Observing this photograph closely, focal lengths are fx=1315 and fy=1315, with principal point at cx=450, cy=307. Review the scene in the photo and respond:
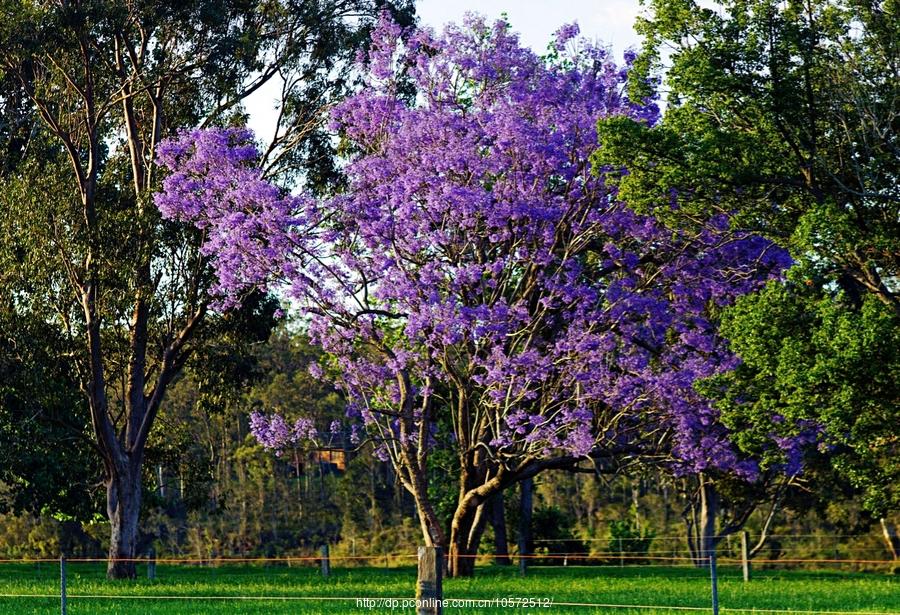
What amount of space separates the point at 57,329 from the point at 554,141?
16.6 metres

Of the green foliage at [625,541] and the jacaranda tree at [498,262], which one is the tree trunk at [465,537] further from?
the green foliage at [625,541]

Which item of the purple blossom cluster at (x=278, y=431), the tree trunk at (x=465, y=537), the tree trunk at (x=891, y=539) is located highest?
the purple blossom cluster at (x=278, y=431)

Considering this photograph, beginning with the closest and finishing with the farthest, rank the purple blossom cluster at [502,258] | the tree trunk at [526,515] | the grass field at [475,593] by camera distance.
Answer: the grass field at [475,593]
the purple blossom cluster at [502,258]
the tree trunk at [526,515]

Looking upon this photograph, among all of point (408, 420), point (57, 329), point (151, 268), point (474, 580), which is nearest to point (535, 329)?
point (408, 420)

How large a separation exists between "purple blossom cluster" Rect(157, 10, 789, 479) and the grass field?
3.25 metres

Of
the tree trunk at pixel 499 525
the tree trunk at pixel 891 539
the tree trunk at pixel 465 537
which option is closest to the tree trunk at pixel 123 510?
the tree trunk at pixel 465 537

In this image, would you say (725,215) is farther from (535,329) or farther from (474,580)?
(474,580)

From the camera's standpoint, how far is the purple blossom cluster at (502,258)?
29.8 m

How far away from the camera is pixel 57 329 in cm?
3816

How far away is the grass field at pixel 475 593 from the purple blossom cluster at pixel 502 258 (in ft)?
10.6

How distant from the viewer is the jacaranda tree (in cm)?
2983

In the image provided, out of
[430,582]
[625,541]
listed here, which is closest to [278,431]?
[430,582]

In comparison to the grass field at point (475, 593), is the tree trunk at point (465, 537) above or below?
above

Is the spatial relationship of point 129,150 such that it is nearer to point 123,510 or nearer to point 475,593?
point 123,510
